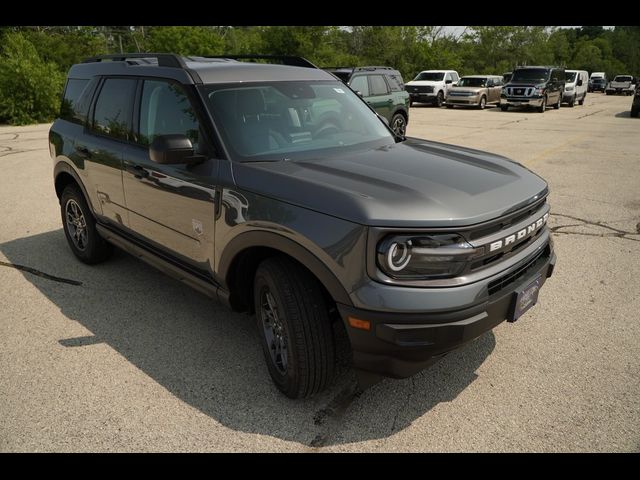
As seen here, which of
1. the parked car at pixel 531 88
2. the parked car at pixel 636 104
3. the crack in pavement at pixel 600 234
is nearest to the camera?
the crack in pavement at pixel 600 234

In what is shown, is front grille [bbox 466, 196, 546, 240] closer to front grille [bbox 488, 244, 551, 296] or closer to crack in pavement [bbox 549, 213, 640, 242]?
front grille [bbox 488, 244, 551, 296]

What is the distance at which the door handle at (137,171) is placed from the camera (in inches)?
142

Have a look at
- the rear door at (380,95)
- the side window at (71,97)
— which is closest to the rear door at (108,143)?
the side window at (71,97)

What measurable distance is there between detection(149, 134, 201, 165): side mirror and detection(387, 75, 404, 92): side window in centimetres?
1108

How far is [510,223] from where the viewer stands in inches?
105

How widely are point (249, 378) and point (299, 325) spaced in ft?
2.47

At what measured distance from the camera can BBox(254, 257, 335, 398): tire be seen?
2.62 metres

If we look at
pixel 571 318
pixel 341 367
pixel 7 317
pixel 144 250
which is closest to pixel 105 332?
pixel 144 250

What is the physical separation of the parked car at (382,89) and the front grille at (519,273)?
9.53 metres

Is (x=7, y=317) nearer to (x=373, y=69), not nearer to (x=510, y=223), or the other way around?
(x=510, y=223)

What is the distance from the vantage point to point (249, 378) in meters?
3.14

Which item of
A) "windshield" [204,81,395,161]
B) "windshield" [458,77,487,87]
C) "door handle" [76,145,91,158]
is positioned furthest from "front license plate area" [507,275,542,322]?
"windshield" [458,77,487,87]

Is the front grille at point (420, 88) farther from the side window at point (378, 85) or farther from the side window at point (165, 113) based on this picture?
the side window at point (165, 113)

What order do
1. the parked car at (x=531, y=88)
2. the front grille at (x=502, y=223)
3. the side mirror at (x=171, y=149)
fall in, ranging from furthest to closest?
1. the parked car at (x=531, y=88)
2. the side mirror at (x=171, y=149)
3. the front grille at (x=502, y=223)
